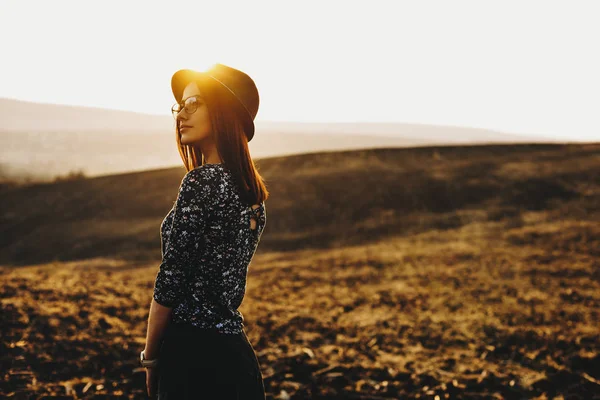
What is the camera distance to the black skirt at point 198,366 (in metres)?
1.87

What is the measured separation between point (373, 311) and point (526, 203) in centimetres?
1264

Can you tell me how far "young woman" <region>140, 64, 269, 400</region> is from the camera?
1.77 meters

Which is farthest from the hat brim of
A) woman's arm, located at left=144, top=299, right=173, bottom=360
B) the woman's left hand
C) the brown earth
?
the brown earth

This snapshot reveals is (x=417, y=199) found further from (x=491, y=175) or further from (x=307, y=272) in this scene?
(x=307, y=272)

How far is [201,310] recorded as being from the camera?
1862mm

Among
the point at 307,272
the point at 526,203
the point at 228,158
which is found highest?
the point at 228,158

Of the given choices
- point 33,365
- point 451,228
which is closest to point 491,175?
point 451,228

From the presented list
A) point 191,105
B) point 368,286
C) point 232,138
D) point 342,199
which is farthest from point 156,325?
point 342,199

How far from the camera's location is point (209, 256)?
183cm

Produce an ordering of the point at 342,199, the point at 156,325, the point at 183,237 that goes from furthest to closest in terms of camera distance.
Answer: the point at 342,199 → the point at 156,325 → the point at 183,237

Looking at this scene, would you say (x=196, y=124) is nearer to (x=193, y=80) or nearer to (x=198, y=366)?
(x=193, y=80)

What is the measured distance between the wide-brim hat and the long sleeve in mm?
389

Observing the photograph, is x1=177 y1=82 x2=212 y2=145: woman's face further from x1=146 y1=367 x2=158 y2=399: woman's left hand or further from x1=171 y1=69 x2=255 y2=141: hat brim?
x1=146 y1=367 x2=158 y2=399: woman's left hand

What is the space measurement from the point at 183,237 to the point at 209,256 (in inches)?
5.8
